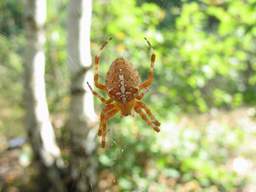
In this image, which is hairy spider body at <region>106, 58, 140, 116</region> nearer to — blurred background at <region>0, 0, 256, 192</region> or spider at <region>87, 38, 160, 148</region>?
spider at <region>87, 38, 160, 148</region>

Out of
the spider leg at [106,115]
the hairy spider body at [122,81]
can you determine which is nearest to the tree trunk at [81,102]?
the spider leg at [106,115]

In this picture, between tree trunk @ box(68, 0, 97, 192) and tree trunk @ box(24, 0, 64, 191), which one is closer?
tree trunk @ box(68, 0, 97, 192)

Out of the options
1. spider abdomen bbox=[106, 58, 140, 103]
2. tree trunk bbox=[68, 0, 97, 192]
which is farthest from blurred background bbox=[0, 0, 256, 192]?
spider abdomen bbox=[106, 58, 140, 103]

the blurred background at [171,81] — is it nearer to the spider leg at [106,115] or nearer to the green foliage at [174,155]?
the green foliage at [174,155]

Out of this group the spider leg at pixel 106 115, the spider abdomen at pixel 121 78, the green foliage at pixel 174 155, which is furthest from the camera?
the green foliage at pixel 174 155

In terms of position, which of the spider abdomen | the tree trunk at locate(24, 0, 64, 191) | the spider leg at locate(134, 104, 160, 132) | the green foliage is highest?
the tree trunk at locate(24, 0, 64, 191)
